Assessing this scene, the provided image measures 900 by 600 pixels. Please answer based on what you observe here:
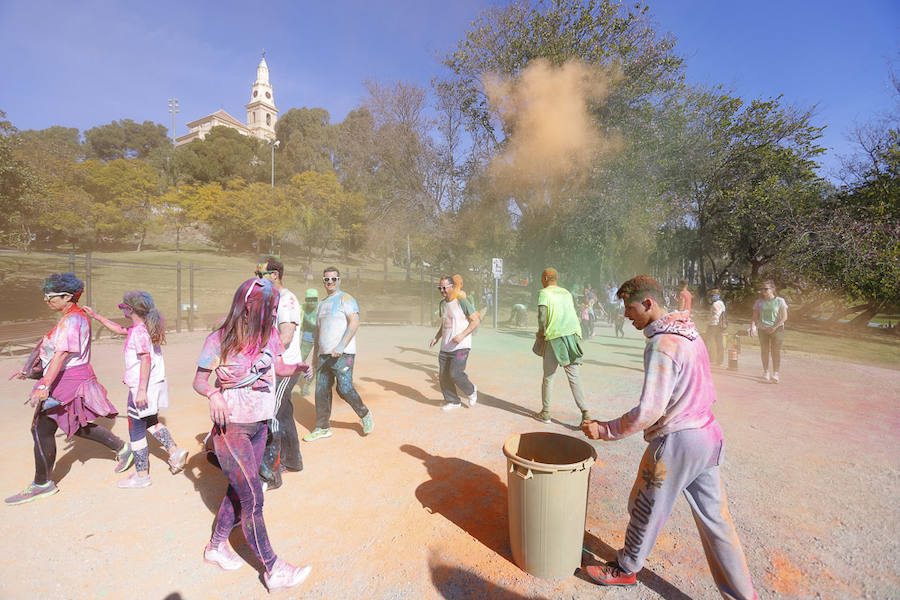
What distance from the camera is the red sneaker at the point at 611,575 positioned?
2366mm

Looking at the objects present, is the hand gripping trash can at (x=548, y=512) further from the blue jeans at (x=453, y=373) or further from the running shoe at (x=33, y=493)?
the running shoe at (x=33, y=493)

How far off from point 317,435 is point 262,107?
9788 cm

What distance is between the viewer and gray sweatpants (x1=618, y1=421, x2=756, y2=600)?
2049 millimetres

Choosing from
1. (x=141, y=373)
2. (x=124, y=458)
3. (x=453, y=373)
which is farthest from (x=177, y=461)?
(x=453, y=373)

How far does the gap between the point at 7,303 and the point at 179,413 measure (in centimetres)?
1701

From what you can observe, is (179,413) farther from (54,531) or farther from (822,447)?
(822,447)

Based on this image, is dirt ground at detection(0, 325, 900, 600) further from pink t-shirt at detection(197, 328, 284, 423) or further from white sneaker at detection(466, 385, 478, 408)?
pink t-shirt at detection(197, 328, 284, 423)

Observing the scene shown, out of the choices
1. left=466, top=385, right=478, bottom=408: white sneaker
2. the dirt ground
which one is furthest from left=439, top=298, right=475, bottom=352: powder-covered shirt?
the dirt ground

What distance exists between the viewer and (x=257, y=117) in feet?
282

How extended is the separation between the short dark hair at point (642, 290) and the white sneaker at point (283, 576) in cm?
231

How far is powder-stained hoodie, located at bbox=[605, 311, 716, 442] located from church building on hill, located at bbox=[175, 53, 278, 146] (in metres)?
86.8

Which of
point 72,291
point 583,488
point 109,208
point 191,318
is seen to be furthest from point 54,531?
point 109,208

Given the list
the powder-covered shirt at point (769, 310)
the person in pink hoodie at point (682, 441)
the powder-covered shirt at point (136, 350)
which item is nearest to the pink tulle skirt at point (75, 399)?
the powder-covered shirt at point (136, 350)

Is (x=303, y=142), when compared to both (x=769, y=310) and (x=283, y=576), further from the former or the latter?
(x=283, y=576)
